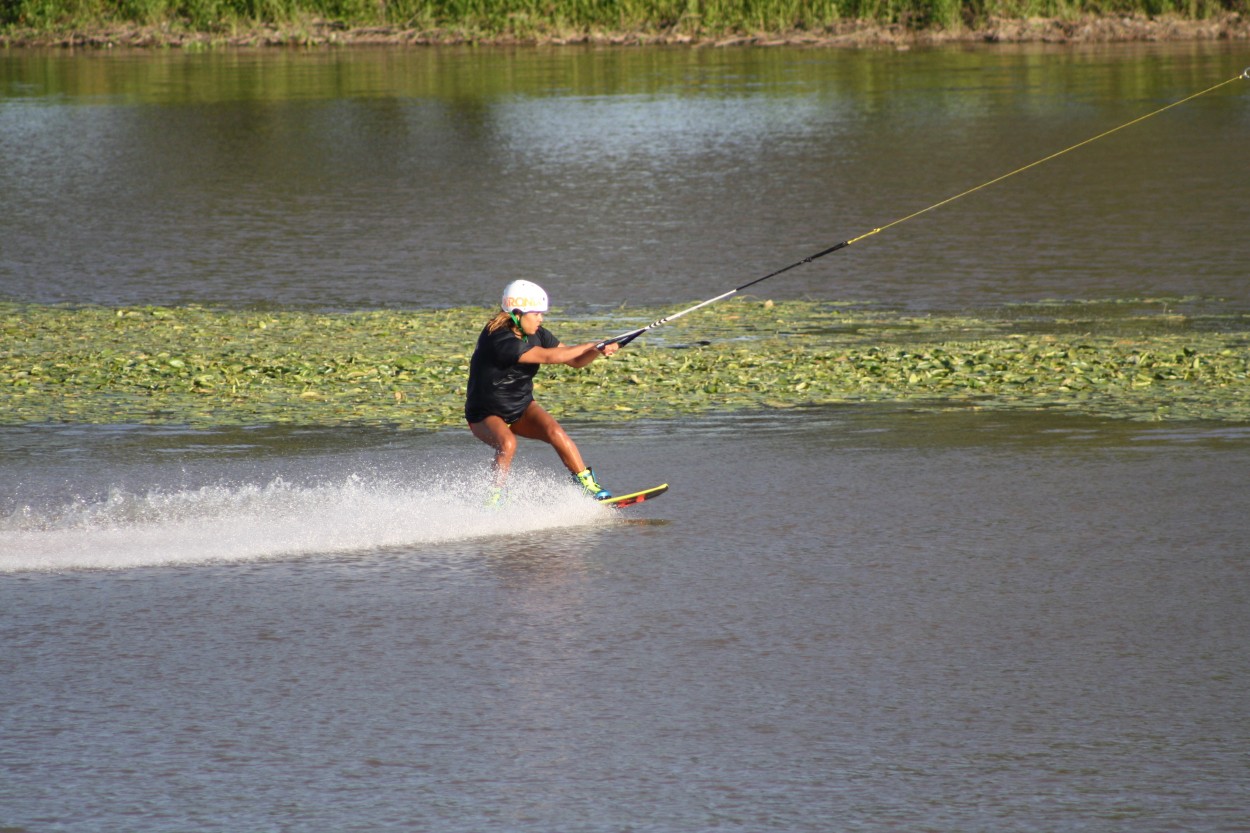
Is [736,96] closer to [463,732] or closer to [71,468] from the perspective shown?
[71,468]

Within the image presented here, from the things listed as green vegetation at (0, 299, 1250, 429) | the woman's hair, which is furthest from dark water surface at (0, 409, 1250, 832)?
green vegetation at (0, 299, 1250, 429)

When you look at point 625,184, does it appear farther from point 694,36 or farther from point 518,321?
point 694,36

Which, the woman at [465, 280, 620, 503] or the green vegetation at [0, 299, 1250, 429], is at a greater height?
the woman at [465, 280, 620, 503]

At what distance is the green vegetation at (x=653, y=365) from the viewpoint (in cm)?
1249

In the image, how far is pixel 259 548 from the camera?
28.7 ft

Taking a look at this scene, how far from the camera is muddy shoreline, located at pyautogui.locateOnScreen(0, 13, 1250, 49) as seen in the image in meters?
52.8

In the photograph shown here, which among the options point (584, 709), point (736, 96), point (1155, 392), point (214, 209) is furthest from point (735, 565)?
point (736, 96)

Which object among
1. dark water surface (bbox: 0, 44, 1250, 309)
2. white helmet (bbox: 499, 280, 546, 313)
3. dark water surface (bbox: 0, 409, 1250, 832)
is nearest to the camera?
dark water surface (bbox: 0, 409, 1250, 832)

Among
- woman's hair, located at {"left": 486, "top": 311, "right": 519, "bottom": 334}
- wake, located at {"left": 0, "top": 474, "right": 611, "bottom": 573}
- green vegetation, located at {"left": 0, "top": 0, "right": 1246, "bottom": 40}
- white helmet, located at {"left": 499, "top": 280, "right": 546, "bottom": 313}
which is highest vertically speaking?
green vegetation, located at {"left": 0, "top": 0, "right": 1246, "bottom": 40}

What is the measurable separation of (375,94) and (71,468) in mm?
31279

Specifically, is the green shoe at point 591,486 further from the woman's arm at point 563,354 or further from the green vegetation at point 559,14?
the green vegetation at point 559,14

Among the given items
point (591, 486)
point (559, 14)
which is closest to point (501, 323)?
point (591, 486)

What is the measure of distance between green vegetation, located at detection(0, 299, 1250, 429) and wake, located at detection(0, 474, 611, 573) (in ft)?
7.14

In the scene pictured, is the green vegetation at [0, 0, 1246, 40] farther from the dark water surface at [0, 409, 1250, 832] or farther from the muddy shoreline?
the dark water surface at [0, 409, 1250, 832]
